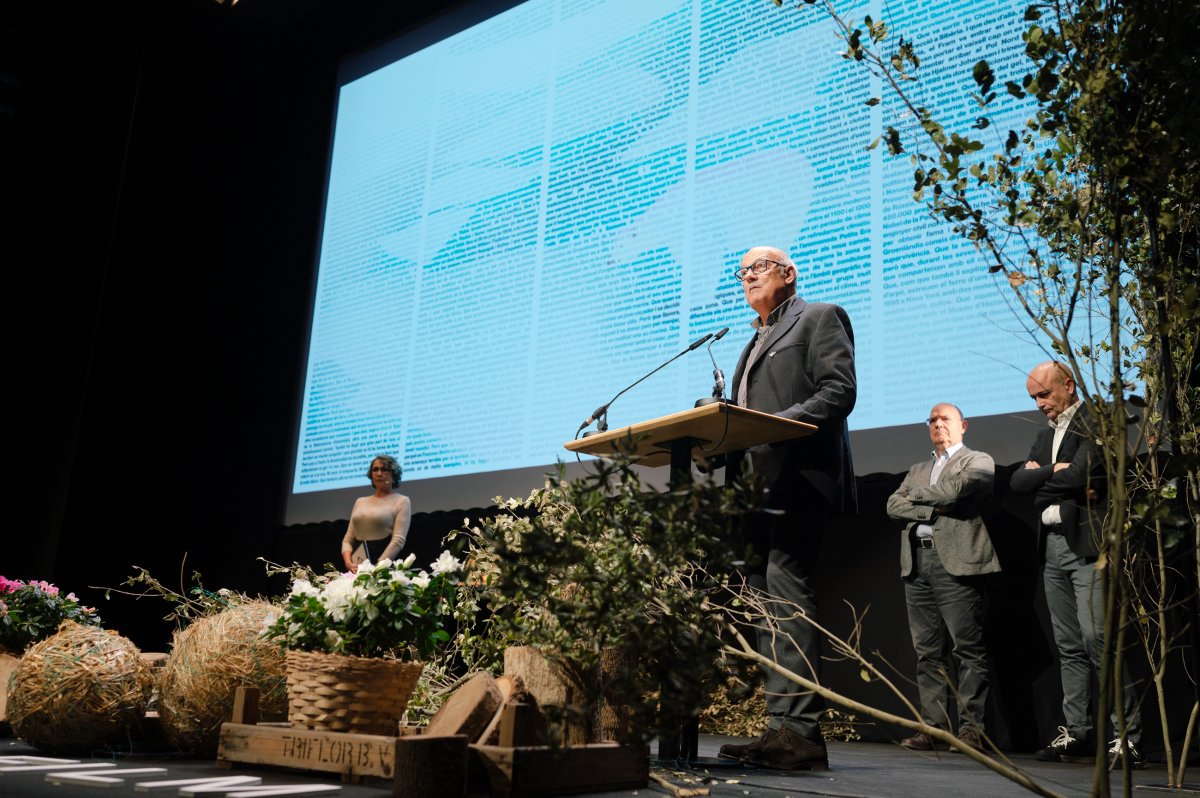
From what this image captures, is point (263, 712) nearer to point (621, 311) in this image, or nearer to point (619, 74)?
point (621, 311)

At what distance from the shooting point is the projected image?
13.4 feet

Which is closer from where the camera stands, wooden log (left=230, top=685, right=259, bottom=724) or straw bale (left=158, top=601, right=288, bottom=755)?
wooden log (left=230, top=685, right=259, bottom=724)

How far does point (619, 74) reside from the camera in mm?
5430

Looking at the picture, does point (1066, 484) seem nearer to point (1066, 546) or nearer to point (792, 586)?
point (1066, 546)

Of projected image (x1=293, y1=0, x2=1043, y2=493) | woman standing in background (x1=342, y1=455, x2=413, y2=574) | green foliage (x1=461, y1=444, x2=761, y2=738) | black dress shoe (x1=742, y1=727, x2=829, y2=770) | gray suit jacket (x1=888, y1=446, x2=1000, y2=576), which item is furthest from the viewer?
woman standing in background (x1=342, y1=455, x2=413, y2=574)

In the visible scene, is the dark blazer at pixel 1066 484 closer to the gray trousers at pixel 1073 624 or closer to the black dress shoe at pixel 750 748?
the gray trousers at pixel 1073 624

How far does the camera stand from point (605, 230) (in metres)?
5.23

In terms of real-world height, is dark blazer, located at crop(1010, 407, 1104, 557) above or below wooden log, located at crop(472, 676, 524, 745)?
above

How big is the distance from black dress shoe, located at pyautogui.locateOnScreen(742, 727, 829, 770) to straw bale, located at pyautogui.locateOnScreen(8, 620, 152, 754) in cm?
157

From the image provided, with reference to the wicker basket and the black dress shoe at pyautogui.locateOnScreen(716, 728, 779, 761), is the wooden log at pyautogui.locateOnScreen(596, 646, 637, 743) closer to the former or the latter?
the wicker basket

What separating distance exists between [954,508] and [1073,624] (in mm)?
606


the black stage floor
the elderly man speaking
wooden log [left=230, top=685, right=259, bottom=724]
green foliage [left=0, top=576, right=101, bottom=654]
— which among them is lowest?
the black stage floor

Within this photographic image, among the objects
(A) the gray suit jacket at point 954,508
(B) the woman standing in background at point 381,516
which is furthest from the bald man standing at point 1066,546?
(B) the woman standing in background at point 381,516

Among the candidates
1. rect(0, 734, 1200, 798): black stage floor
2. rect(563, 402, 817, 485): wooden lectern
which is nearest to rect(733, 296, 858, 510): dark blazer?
rect(563, 402, 817, 485): wooden lectern
